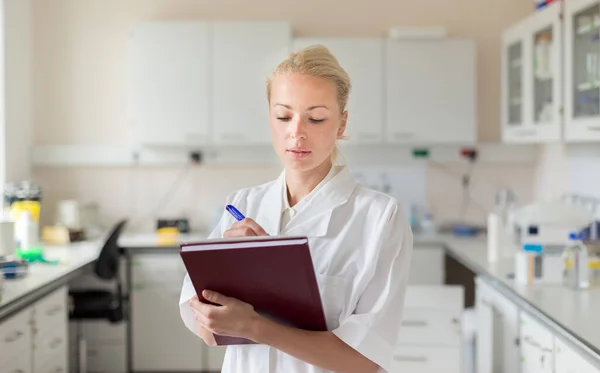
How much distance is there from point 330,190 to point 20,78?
3.94 meters

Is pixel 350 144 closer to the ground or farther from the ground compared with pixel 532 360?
farther from the ground

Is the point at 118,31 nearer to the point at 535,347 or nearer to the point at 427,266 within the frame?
the point at 427,266

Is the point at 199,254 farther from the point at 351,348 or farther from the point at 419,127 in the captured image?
the point at 419,127

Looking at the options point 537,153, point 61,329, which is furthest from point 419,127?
point 61,329

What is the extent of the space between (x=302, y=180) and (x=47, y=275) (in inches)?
86.8

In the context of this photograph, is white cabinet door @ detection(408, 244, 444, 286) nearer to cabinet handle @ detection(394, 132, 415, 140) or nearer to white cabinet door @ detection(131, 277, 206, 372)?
cabinet handle @ detection(394, 132, 415, 140)

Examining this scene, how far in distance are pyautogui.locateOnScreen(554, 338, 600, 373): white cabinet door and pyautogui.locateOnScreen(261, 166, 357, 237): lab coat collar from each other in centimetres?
99

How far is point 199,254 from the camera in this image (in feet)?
4.29

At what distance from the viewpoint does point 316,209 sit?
147cm

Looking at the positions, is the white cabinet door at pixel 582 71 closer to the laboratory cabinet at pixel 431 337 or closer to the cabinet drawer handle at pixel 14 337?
the laboratory cabinet at pixel 431 337

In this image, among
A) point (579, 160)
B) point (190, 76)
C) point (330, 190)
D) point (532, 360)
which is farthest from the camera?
point (190, 76)

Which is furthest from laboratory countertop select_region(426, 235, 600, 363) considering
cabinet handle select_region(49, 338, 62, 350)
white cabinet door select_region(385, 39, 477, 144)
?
cabinet handle select_region(49, 338, 62, 350)

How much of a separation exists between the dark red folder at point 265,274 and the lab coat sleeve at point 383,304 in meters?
0.07

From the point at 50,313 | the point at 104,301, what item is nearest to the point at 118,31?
the point at 104,301
